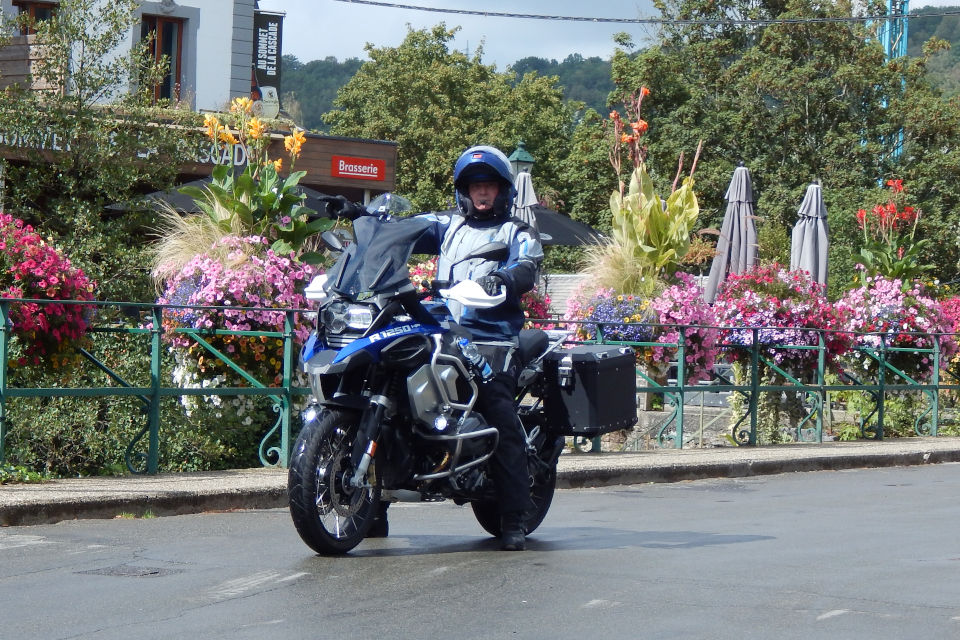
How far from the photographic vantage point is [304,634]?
4758mm

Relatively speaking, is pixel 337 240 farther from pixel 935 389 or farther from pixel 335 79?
pixel 335 79

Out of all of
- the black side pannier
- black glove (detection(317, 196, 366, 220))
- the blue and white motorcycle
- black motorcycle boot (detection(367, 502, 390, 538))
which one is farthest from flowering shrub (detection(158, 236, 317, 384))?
the blue and white motorcycle

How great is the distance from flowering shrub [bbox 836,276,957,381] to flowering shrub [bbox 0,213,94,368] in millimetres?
10326

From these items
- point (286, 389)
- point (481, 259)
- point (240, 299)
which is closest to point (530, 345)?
point (481, 259)

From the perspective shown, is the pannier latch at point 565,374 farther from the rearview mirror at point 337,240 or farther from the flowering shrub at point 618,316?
the flowering shrub at point 618,316

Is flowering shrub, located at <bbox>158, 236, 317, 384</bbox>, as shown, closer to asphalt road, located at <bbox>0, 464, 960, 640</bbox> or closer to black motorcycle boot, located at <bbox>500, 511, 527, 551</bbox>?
asphalt road, located at <bbox>0, 464, 960, 640</bbox>

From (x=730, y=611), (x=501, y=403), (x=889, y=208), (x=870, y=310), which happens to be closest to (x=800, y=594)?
(x=730, y=611)

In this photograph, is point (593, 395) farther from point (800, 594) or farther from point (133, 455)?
point (133, 455)

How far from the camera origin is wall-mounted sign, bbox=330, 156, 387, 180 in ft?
85.9

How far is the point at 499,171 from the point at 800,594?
2.53 metres

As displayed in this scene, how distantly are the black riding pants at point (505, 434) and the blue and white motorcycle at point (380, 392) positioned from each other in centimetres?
9

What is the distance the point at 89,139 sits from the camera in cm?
1587

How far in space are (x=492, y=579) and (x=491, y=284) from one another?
1322mm

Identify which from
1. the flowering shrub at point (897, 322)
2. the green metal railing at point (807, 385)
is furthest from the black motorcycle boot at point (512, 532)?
the flowering shrub at point (897, 322)
